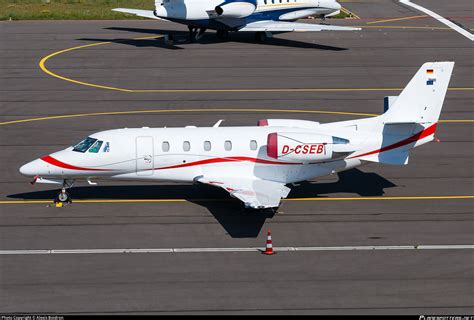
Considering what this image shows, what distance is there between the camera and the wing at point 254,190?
3133 cm

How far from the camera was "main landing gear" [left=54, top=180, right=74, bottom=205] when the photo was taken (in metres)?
34.1

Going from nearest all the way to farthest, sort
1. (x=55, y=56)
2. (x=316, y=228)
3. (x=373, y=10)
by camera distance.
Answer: (x=316, y=228)
(x=55, y=56)
(x=373, y=10)

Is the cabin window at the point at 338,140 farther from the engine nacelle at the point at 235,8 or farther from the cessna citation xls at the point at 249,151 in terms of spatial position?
the engine nacelle at the point at 235,8

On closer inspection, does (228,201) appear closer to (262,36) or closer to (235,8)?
(235,8)

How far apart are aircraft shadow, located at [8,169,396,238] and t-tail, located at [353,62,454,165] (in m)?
2.03

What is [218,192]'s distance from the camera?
117 feet

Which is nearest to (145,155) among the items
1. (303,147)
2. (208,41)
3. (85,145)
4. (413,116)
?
(85,145)

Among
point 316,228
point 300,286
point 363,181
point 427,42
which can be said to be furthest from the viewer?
point 427,42

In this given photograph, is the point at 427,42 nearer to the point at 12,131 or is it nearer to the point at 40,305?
the point at 12,131

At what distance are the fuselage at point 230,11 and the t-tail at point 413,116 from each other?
28199mm

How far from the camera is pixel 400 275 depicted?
90.0 ft

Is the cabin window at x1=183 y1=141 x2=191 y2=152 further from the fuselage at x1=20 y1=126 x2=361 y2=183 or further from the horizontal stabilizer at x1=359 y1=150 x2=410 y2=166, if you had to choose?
the horizontal stabilizer at x1=359 y1=150 x2=410 y2=166

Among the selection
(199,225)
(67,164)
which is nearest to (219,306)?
(199,225)

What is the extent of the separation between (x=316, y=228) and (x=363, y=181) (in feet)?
19.8
